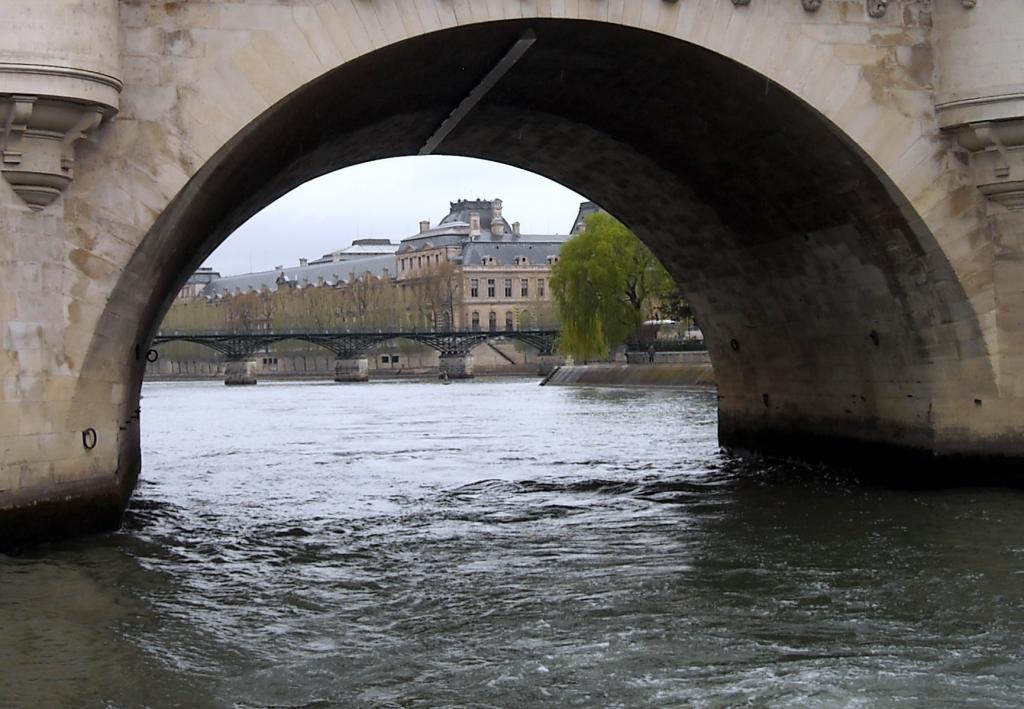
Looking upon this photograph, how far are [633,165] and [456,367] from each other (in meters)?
107

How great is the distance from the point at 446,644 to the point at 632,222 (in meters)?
15.7

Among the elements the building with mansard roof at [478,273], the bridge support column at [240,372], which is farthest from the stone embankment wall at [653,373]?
the building with mansard roof at [478,273]

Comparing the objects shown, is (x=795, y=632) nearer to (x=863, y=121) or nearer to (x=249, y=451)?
(x=863, y=121)

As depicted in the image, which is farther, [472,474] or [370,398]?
[370,398]

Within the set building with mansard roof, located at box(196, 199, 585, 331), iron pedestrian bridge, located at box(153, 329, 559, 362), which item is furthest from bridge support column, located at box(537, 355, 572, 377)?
A: building with mansard roof, located at box(196, 199, 585, 331)

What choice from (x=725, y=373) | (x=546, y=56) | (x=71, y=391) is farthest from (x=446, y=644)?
(x=725, y=373)

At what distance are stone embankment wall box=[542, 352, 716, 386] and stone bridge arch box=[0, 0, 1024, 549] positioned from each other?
40.5 m

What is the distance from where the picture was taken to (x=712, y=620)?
1223cm

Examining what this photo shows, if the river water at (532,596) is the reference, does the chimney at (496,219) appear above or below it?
above

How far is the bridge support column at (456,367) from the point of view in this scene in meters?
130

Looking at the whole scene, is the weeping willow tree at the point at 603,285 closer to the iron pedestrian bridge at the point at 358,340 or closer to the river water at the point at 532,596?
the iron pedestrian bridge at the point at 358,340

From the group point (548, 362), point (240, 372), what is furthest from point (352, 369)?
point (548, 362)

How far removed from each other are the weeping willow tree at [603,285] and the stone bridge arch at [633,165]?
47.6 meters

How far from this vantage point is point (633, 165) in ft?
76.3
